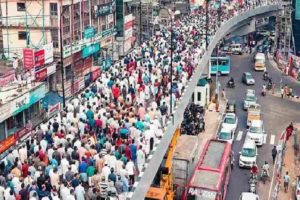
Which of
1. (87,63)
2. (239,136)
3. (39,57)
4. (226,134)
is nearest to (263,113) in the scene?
(239,136)

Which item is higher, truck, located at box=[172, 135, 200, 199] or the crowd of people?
the crowd of people

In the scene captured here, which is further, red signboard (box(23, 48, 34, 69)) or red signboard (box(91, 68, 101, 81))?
red signboard (box(91, 68, 101, 81))

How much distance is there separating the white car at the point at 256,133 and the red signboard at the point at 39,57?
13.6 metres

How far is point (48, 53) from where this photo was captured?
38.6m

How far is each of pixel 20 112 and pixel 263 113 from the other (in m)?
19.4

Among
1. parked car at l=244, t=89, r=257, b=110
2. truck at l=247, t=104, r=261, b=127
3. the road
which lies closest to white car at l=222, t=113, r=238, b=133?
the road

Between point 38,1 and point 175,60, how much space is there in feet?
36.8

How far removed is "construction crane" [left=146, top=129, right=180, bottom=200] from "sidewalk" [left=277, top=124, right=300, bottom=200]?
6.33 meters

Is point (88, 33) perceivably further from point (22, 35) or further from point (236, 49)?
point (236, 49)

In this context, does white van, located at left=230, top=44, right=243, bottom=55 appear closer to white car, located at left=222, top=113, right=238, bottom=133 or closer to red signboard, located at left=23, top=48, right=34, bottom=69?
white car, located at left=222, top=113, right=238, bottom=133

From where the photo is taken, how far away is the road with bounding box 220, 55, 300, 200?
31906mm

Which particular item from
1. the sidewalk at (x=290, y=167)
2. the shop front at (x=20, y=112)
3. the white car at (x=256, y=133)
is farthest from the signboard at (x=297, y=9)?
the shop front at (x=20, y=112)

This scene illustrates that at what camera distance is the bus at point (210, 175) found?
2483 cm

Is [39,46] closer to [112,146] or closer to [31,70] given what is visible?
[31,70]
